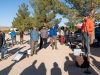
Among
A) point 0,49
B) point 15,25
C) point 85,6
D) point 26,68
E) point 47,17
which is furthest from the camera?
point 15,25

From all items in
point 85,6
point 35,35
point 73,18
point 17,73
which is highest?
point 85,6

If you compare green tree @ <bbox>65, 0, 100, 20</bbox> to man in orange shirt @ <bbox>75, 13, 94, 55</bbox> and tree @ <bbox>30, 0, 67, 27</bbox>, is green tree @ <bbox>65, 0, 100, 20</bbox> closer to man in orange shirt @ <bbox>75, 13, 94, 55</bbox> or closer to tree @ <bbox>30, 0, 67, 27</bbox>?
man in orange shirt @ <bbox>75, 13, 94, 55</bbox>

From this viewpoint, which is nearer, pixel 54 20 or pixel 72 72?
pixel 72 72

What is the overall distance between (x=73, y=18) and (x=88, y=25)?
32.6ft

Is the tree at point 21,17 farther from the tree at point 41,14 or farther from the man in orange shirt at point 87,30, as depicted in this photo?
the man in orange shirt at point 87,30

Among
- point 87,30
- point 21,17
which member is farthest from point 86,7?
point 21,17

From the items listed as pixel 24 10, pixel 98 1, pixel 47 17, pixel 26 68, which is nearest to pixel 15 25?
pixel 24 10

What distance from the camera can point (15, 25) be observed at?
180ft

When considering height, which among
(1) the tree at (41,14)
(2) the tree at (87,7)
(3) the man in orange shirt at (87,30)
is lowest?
(3) the man in orange shirt at (87,30)

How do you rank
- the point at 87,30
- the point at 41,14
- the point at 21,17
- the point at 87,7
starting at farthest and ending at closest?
the point at 21,17, the point at 41,14, the point at 87,7, the point at 87,30

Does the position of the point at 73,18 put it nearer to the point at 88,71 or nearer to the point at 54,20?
the point at 88,71

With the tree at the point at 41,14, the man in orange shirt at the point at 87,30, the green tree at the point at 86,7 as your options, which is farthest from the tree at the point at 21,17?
the man in orange shirt at the point at 87,30

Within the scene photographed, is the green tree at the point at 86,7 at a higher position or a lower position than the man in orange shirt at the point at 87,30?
higher

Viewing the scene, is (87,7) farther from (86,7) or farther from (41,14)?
(41,14)
